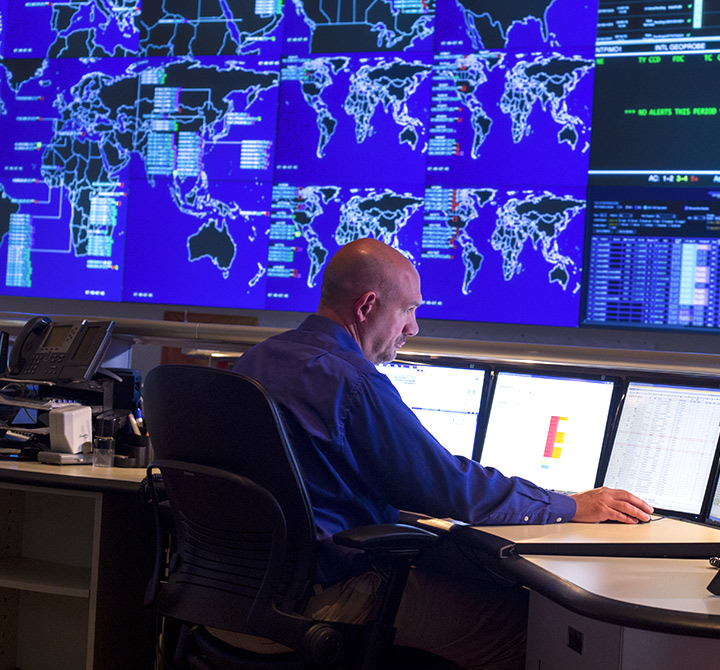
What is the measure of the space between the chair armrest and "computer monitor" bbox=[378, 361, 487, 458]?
0.70 metres

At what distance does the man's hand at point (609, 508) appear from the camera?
1566 mm

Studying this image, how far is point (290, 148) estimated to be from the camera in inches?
133

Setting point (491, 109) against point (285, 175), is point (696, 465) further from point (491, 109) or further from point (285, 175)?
point (285, 175)

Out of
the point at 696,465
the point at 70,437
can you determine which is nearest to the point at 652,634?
the point at 696,465

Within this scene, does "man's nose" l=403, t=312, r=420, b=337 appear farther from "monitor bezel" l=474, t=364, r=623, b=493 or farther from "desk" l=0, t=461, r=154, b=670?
"desk" l=0, t=461, r=154, b=670

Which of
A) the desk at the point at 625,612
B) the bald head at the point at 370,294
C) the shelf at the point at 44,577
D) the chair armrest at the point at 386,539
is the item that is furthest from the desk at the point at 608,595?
the shelf at the point at 44,577

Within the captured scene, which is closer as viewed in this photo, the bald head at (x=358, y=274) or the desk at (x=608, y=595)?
the desk at (x=608, y=595)

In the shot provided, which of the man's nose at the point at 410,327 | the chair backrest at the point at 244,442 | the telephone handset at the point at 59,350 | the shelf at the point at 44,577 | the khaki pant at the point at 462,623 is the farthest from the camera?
the telephone handset at the point at 59,350

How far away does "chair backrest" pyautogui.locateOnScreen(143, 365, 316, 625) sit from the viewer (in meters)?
1.25

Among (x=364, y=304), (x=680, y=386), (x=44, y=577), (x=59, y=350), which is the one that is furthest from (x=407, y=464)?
(x=59, y=350)

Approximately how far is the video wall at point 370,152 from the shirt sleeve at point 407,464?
5.65ft

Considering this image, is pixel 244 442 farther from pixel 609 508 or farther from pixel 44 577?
pixel 44 577

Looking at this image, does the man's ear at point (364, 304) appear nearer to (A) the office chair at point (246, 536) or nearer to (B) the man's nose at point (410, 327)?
(B) the man's nose at point (410, 327)

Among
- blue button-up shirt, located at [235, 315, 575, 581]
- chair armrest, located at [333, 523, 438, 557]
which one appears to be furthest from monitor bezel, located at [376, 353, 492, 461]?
chair armrest, located at [333, 523, 438, 557]
